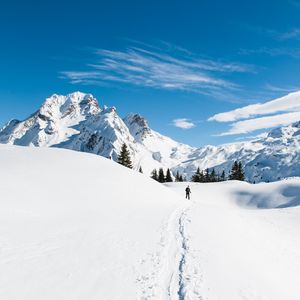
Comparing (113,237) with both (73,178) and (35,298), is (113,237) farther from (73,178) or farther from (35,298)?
(73,178)

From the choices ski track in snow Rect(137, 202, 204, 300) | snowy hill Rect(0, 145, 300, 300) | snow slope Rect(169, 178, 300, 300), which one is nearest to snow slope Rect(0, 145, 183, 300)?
snowy hill Rect(0, 145, 300, 300)

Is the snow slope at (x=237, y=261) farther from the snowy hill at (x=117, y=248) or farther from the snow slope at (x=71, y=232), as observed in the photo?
the snow slope at (x=71, y=232)

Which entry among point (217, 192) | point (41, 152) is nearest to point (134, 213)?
point (41, 152)

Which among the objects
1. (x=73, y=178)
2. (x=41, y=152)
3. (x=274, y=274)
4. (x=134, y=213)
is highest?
(x=41, y=152)

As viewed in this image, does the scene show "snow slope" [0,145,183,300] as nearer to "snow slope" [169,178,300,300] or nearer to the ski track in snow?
the ski track in snow

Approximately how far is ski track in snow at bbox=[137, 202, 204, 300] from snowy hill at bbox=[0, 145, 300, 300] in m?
0.03

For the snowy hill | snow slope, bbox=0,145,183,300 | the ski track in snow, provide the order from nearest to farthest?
the ski track in snow
the snowy hill
snow slope, bbox=0,145,183,300

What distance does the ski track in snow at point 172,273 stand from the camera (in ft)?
32.6

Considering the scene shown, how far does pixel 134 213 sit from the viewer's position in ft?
84.2

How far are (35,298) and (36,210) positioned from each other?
43.7ft

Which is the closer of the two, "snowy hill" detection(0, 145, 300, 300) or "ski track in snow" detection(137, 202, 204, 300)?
"ski track in snow" detection(137, 202, 204, 300)

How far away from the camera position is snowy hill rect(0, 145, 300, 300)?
10602 millimetres

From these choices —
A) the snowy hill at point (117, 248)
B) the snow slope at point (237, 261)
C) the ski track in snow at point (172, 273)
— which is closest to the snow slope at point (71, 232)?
the snowy hill at point (117, 248)

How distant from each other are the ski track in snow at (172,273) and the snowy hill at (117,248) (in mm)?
33
